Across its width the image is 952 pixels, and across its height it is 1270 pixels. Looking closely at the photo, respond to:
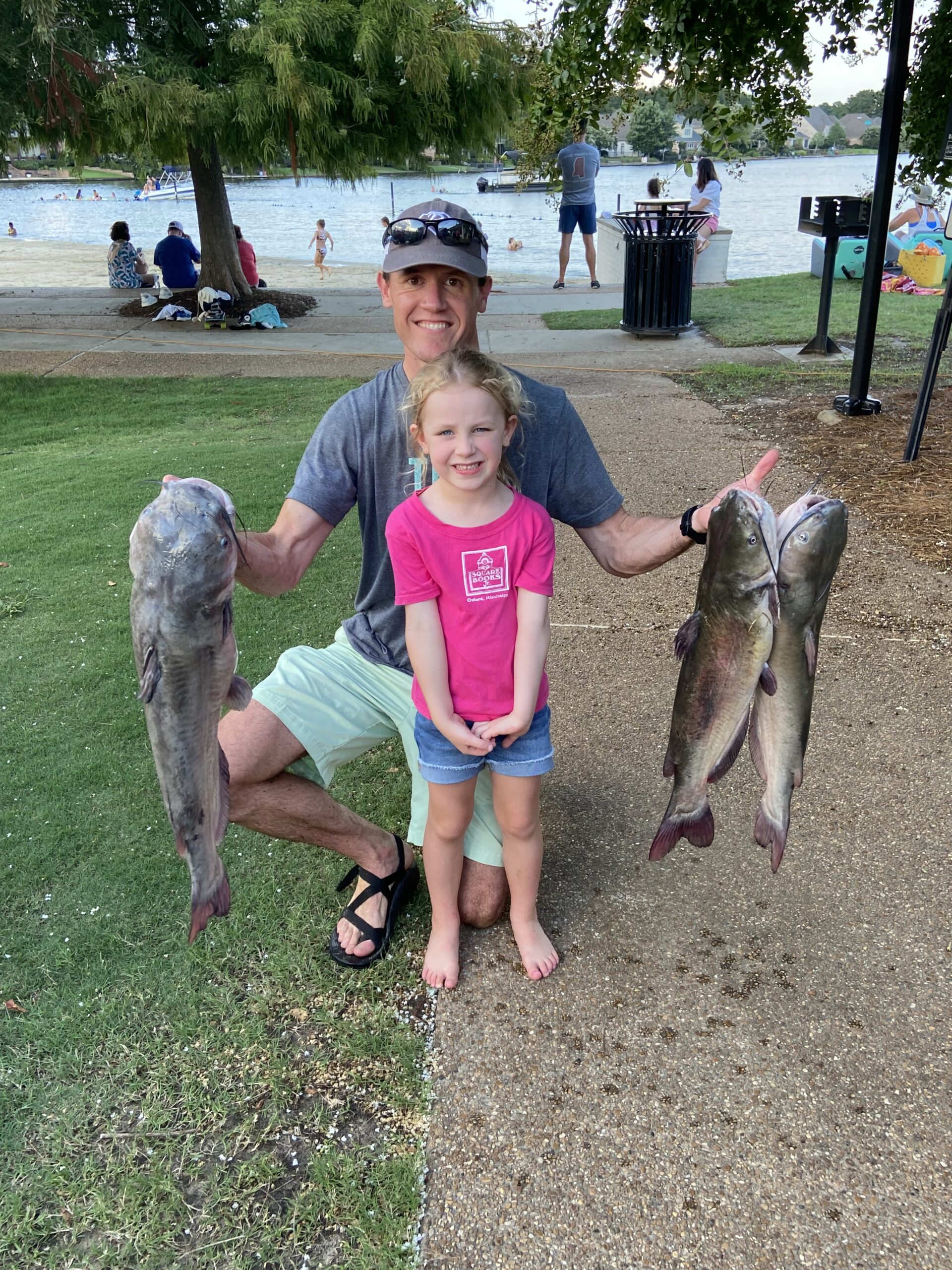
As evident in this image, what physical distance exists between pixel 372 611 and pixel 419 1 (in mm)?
11272

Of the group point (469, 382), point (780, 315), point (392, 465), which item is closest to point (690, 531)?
point (469, 382)

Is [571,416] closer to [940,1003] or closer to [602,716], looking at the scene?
[602,716]

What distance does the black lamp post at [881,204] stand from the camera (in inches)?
272

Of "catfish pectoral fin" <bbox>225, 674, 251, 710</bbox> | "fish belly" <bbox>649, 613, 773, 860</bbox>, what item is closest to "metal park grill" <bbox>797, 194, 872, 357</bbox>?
"fish belly" <bbox>649, 613, 773, 860</bbox>

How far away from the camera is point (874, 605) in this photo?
5.00 m

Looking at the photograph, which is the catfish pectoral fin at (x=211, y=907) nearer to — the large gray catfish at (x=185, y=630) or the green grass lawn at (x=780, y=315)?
the large gray catfish at (x=185, y=630)

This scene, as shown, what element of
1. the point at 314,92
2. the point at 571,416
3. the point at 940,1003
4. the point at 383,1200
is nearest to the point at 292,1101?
the point at 383,1200

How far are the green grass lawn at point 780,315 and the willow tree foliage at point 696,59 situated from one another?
5.01 metres

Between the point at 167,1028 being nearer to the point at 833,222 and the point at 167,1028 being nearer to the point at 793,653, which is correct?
the point at 793,653

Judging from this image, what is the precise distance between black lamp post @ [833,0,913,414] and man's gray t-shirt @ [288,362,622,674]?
217 inches

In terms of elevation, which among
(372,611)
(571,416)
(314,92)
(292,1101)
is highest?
(314,92)

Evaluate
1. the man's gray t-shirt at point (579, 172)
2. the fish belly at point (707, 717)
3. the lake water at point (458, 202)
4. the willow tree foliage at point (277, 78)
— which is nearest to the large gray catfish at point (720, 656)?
the fish belly at point (707, 717)

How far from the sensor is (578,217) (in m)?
15.8

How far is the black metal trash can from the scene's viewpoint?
11.1 metres
